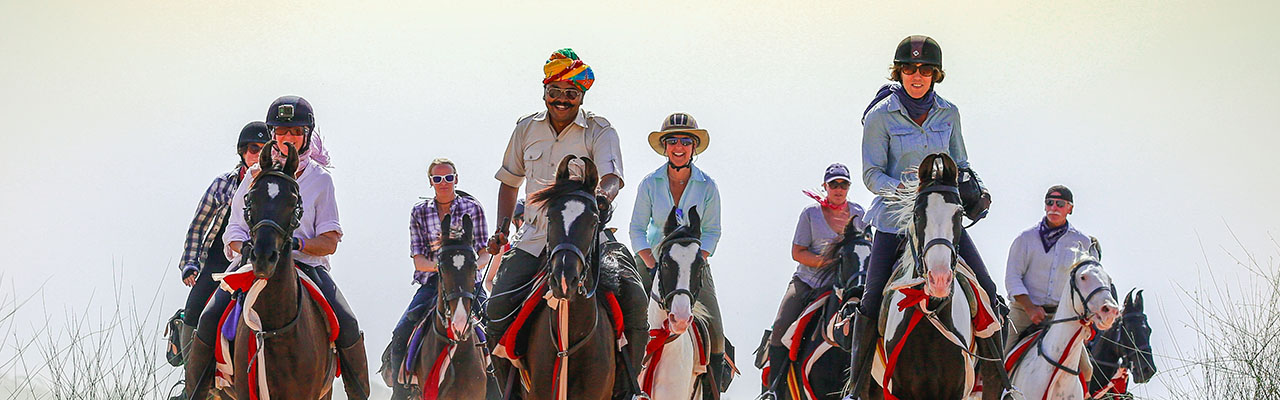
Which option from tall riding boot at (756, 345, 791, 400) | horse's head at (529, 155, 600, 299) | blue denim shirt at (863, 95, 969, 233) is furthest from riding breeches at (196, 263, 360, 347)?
tall riding boot at (756, 345, 791, 400)

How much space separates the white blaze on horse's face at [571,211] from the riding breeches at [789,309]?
4.43 m

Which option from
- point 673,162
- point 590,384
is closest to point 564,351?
point 590,384

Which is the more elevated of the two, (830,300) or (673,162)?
(673,162)

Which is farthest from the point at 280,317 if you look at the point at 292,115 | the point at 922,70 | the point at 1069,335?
the point at 1069,335

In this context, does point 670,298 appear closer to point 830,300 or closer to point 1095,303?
point 830,300

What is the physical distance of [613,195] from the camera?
32.1ft

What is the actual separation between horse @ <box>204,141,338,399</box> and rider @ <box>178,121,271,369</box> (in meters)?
1.67

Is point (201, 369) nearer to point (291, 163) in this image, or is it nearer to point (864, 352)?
point (291, 163)

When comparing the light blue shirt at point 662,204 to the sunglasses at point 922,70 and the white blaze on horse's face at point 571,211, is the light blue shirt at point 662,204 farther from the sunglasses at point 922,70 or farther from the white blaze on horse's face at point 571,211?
the white blaze on horse's face at point 571,211

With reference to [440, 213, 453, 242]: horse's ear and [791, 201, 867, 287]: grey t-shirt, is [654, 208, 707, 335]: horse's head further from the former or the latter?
[791, 201, 867, 287]: grey t-shirt

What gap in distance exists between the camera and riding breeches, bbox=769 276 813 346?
43.4 ft

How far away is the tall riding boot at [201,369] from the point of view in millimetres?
10211

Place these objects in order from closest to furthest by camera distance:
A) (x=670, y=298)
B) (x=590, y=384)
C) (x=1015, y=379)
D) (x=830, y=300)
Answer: (x=590, y=384) → (x=670, y=298) → (x=830, y=300) → (x=1015, y=379)

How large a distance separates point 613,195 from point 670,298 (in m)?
1.05
